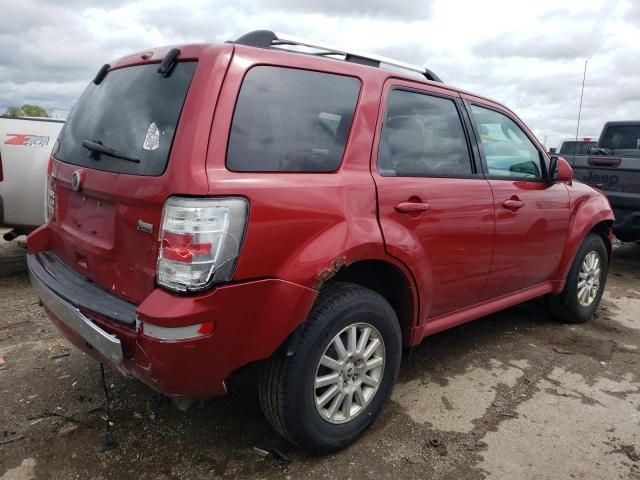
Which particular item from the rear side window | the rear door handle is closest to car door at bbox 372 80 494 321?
the rear door handle

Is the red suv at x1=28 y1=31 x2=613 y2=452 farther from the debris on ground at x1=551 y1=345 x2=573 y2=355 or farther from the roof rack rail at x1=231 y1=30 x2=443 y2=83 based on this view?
the debris on ground at x1=551 y1=345 x2=573 y2=355

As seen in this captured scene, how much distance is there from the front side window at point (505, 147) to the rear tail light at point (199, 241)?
1.96 meters

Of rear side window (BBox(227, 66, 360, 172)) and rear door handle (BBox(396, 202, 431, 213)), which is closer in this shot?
rear side window (BBox(227, 66, 360, 172))

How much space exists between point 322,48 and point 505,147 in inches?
61.1

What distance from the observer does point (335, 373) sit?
241cm

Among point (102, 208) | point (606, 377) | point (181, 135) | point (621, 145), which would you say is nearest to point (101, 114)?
point (102, 208)

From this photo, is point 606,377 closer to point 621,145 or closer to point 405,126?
point 405,126

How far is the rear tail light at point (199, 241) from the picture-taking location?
192 cm

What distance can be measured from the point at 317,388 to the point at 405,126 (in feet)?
4.65

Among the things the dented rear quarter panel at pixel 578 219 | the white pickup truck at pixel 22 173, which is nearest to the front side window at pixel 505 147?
the dented rear quarter panel at pixel 578 219

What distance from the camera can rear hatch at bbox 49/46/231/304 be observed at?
2.00m

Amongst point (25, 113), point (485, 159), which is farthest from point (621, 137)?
point (25, 113)

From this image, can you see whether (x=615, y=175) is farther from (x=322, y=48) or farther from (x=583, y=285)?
(x=322, y=48)

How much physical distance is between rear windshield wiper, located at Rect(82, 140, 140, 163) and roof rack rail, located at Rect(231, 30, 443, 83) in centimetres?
70
